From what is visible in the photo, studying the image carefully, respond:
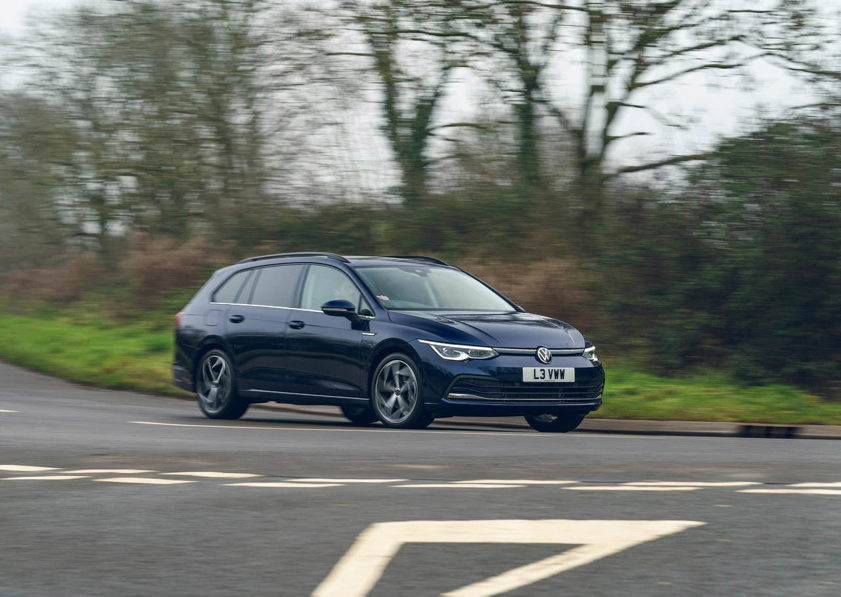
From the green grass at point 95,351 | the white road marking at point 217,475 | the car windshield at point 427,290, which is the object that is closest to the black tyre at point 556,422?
the car windshield at point 427,290

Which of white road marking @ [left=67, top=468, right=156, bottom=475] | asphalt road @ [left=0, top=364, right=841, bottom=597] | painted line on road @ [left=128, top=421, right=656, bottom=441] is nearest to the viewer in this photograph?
asphalt road @ [left=0, top=364, right=841, bottom=597]

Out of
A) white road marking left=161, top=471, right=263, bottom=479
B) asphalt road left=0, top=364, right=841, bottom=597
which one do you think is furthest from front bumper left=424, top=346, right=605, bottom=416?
white road marking left=161, top=471, right=263, bottom=479

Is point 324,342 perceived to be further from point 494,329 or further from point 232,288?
point 232,288

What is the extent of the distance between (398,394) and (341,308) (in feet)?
3.41

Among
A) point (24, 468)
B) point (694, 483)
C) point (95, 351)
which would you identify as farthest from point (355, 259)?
point (95, 351)

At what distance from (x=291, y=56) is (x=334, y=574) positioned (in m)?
19.8

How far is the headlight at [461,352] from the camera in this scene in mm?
12016

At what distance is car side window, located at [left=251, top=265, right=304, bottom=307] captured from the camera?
46.1 ft

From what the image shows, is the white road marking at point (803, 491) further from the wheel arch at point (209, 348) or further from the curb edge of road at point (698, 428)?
the wheel arch at point (209, 348)

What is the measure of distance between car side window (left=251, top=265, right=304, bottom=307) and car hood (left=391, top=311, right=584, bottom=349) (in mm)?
1711

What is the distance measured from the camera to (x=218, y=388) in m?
14.6

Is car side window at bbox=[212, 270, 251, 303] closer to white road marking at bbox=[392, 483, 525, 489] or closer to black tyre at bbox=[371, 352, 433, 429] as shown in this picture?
black tyre at bbox=[371, 352, 433, 429]

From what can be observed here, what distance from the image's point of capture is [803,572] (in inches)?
215

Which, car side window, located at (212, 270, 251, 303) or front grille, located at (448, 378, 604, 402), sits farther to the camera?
car side window, located at (212, 270, 251, 303)
